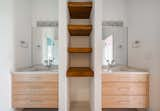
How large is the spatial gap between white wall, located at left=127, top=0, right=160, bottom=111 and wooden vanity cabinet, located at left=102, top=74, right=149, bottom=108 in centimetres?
15

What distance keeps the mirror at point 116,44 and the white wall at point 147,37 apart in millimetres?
118

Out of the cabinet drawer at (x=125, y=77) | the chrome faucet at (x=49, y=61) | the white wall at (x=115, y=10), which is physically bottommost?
the cabinet drawer at (x=125, y=77)

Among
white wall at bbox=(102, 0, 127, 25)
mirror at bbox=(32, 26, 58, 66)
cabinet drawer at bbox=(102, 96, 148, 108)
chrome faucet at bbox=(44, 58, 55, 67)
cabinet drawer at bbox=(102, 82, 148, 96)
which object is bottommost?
cabinet drawer at bbox=(102, 96, 148, 108)

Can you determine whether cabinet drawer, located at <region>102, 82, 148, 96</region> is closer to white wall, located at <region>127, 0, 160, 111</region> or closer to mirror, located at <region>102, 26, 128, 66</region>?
white wall, located at <region>127, 0, 160, 111</region>

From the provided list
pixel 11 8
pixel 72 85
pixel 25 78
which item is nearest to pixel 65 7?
pixel 11 8

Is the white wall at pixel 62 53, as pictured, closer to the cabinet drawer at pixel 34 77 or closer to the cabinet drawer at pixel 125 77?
the cabinet drawer at pixel 34 77

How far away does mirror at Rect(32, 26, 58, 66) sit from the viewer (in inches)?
124

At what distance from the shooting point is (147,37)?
104 inches

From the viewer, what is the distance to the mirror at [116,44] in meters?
3.15

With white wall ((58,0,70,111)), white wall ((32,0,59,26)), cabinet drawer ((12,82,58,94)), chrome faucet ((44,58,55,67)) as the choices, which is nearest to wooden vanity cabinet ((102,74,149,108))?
white wall ((58,0,70,111))
